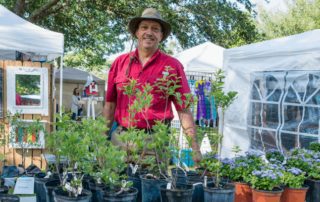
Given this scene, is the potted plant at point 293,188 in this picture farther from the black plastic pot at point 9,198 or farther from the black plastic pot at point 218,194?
the black plastic pot at point 9,198

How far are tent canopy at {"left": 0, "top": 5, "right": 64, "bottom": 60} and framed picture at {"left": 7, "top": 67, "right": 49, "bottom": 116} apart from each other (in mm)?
241

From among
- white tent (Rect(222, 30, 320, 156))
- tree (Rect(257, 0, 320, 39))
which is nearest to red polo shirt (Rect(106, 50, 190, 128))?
white tent (Rect(222, 30, 320, 156))

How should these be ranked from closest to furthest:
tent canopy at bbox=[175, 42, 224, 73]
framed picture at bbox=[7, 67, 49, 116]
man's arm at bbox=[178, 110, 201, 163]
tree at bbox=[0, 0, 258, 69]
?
1. man's arm at bbox=[178, 110, 201, 163]
2. framed picture at bbox=[7, 67, 49, 116]
3. tent canopy at bbox=[175, 42, 224, 73]
4. tree at bbox=[0, 0, 258, 69]

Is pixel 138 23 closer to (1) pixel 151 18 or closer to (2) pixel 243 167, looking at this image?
(1) pixel 151 18

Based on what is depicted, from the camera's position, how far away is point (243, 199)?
7.54 feet

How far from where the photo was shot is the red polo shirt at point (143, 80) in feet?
6.98

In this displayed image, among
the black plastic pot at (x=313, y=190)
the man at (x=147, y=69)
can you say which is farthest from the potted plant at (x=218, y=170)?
the black plastic pot at (x=313, y=190)

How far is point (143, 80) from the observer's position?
2.19 metres

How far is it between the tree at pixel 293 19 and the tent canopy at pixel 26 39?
18814 millimetres

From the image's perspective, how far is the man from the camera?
213 cm

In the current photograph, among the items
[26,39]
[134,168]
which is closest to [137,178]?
[134,168]

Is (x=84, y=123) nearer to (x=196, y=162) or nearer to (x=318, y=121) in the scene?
(x=196, y=162)

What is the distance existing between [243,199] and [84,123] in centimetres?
116

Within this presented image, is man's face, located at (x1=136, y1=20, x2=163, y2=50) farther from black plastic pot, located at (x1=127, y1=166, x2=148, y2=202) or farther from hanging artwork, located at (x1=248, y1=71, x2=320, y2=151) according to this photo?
hanging artwork, located at (x1=248, y1=71, x2=320, y2=151)
